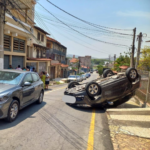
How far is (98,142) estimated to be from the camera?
3998 millimetres

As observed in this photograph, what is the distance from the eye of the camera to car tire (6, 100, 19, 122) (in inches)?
186

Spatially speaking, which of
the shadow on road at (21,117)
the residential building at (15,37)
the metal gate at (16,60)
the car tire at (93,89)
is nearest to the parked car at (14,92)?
the shadow on road at (21,117)

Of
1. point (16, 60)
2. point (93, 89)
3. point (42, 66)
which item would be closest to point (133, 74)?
point (93, 89)

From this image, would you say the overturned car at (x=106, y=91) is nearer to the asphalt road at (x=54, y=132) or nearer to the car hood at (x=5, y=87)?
the asphalt road at (x=54, y=132)

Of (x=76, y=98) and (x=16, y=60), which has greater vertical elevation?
(x=16, y=60)

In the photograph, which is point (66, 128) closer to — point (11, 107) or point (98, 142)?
point (98, 142)

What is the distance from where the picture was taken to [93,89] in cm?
702

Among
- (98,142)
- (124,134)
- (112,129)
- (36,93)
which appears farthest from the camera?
(36,93)

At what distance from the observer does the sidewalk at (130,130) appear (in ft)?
12.7

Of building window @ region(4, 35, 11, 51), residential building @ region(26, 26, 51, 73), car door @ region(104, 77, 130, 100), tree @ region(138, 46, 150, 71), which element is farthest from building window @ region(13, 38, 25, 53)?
tree @ region(138, 46, 150, 71)

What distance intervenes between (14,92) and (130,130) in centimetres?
375

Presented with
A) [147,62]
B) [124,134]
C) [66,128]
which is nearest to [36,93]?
[66,128]

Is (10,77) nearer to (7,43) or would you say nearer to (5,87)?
(5,87)

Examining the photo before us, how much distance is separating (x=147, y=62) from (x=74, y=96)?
15.0m
